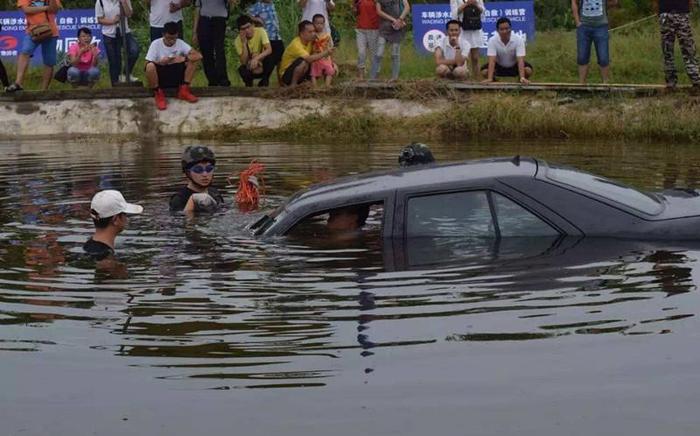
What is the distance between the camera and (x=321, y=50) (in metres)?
24.6

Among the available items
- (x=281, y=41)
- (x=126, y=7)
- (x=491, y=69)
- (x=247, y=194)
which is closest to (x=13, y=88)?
(x=126, y=7)

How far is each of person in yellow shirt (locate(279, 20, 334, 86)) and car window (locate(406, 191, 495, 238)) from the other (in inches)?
516

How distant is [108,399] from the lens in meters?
7.91

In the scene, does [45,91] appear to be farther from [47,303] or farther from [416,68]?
[47,303]

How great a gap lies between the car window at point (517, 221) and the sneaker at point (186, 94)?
14443 mm

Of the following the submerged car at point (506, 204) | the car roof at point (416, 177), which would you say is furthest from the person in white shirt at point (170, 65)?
the submerged car at point (506, 204)

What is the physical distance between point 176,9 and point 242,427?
57.3ft

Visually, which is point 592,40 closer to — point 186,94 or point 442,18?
point 186,94

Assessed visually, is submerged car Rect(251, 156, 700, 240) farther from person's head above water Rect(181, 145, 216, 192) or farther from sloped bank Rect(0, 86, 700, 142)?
sloped bank Rect(0, 86, 700, 142)

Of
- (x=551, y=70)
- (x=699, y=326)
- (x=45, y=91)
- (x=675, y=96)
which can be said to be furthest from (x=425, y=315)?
(x=551, y=70)

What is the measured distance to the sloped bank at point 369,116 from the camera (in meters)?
22.5

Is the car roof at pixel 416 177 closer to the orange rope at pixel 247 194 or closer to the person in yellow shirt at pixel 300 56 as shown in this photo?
the orange rope at pixel 247 194

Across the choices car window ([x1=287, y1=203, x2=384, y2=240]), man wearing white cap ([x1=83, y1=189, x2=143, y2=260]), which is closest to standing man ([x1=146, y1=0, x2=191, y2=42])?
man wearing white cap ([x1=83, y1=189, x2=143, y2=260])

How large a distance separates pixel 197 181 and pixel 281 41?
10.8m
